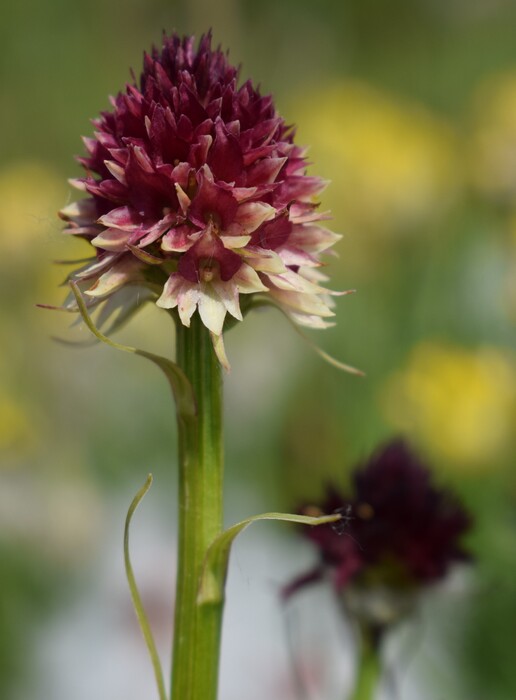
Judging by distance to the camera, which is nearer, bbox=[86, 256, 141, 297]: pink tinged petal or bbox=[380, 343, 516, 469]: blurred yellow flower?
bbox=[86, 256, 141, 297]: pink tinged petal

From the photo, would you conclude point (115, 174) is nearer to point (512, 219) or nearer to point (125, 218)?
point (125, 218)

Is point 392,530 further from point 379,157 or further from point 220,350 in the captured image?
point 379,157

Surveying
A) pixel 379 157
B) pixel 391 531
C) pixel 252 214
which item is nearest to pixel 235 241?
pixel 252 214

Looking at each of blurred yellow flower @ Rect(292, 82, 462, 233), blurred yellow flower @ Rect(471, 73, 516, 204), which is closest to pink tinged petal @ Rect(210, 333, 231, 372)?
blurred yellow flower @ Rect(292, 82, 462, 233)

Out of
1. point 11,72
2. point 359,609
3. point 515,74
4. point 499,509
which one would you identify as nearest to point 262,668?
point 499,509

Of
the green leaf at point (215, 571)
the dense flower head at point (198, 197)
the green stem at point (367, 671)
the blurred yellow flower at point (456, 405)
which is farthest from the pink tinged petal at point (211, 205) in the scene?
the blurred yellow flower at point (456, 405)

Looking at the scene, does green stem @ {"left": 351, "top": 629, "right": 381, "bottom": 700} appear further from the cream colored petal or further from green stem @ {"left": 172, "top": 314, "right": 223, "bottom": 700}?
the cream colored petal
